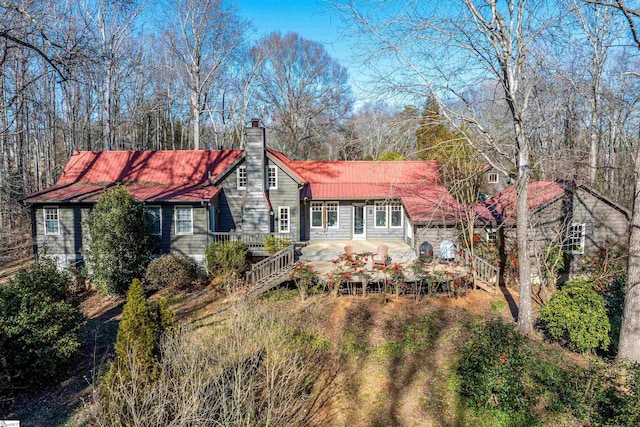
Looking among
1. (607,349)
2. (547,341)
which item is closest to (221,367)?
(547,341)

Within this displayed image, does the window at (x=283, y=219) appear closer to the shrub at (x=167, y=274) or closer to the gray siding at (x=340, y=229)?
the gray siding at (x=340, y=229)

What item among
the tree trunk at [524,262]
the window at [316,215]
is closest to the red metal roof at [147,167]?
the window at [316,215]

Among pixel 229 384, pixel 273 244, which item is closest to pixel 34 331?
pixel 229 384

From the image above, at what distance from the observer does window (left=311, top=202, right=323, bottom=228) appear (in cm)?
2089

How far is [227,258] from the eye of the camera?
48.7 ft

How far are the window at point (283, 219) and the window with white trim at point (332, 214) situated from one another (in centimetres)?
256

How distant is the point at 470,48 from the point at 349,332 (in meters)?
8.02

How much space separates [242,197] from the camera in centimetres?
1880

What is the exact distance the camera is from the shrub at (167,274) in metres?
15.0

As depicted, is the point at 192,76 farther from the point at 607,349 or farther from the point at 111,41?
the point at 607,349

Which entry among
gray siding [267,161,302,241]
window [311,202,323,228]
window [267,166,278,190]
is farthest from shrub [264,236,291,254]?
window [311,202,323,228]

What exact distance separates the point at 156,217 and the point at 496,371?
15033 mm

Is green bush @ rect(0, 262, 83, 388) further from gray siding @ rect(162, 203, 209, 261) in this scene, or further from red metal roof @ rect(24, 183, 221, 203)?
red metal roof @ rect(24, 183, 221, 203)

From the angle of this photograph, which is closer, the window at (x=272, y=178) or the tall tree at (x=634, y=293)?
the tall tree at (x=634, y=293)
